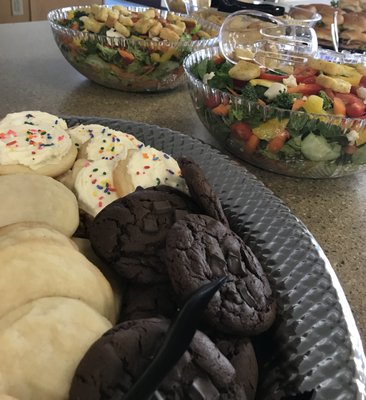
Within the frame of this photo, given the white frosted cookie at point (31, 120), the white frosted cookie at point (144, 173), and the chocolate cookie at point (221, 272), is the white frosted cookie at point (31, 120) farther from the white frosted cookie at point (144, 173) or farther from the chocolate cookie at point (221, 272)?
the chocolate cookie at point (221, 272)

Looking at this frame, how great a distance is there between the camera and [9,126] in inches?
36.2

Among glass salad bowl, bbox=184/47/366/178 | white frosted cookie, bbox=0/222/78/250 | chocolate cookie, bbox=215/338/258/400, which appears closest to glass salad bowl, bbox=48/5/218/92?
glass salad bowl, bbox=184/47/366/178

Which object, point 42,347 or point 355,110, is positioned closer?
point 42,347

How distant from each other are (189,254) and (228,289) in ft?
0.21

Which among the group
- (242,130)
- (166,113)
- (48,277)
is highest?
(48,277)

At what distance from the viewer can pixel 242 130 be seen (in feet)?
3.65

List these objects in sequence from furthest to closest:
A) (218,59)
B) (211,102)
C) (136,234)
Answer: (218,59), (211,102), (136,234)

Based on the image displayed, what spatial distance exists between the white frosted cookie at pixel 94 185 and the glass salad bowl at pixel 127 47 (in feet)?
1.82

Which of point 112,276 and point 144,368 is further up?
point 144,368

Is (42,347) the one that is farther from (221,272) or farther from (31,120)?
(31,120)

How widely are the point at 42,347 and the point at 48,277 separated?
0.32 ft

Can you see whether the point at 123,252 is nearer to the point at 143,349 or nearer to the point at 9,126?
the point at 143,349

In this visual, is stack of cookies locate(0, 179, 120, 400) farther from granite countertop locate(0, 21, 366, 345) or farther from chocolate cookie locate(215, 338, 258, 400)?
granite countertop locate(0, 21, 366, 345)

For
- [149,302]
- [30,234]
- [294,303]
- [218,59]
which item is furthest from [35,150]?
[218,59]
